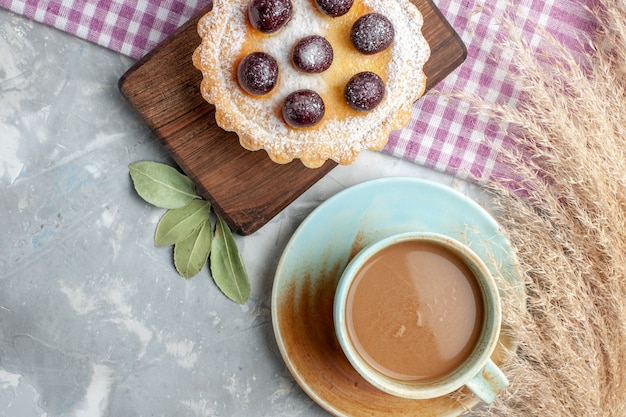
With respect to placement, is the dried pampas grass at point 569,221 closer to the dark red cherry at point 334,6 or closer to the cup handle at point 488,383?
the cup handle at point 488,383

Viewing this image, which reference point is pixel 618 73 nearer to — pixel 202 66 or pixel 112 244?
pixel 202 66

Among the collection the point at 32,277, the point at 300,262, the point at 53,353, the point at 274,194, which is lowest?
the point at 53,353

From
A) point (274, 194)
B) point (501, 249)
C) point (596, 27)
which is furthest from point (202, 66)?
point (596, 27)

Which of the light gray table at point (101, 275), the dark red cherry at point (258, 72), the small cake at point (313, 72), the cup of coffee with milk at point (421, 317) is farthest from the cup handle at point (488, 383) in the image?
the dark red cherry at point (258, 72)

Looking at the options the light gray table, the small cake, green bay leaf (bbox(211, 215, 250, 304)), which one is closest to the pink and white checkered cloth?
the light gray table

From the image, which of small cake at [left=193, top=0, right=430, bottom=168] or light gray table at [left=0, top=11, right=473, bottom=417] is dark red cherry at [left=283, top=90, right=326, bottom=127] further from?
light gray table at [left=0, top=11, right=473, bottom=417]

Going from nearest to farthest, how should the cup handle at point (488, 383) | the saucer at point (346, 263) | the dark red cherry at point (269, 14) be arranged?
the dark red cherry at point (269, 14), the cup handle at point (488, 383), the saucer at point (346, 263)
